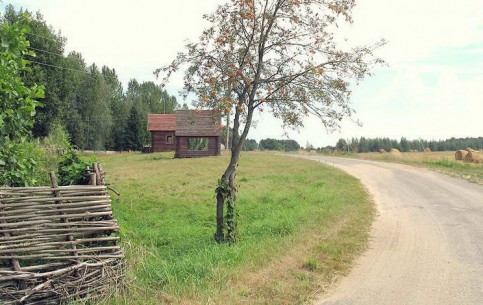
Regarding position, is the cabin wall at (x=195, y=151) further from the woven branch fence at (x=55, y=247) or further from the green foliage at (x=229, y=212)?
the woven branch fence at (x=55, y=247)

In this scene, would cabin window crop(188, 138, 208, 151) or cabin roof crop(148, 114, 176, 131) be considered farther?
cabin roof crop(148, 114, 176, 131)

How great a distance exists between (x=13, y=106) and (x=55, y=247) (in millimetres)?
3022

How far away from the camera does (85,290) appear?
657 cm

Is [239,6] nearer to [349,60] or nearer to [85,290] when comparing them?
[349,60]

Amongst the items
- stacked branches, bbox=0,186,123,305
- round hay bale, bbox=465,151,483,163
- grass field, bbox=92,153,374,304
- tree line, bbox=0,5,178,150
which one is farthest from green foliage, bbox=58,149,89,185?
round hay bale, bbox=465,151,483,163

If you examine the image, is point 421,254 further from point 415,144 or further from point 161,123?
point 415,144

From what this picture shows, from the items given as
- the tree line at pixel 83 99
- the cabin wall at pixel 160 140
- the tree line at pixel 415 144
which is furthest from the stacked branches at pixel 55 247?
the tree line at pixel 415 144

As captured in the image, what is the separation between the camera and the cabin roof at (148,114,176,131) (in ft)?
161

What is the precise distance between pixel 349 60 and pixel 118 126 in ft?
200

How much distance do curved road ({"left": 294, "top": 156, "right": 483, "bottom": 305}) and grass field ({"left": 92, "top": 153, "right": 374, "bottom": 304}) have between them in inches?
15.8

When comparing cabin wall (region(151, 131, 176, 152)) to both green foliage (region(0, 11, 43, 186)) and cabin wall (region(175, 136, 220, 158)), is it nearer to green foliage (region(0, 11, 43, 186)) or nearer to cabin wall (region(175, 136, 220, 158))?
A: cabin wall (region(175, 136, 220, 158))

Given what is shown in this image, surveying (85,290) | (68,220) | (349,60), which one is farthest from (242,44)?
(85,290)

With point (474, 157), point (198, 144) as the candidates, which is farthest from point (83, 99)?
point (474, 157)

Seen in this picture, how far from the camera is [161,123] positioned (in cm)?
4950
